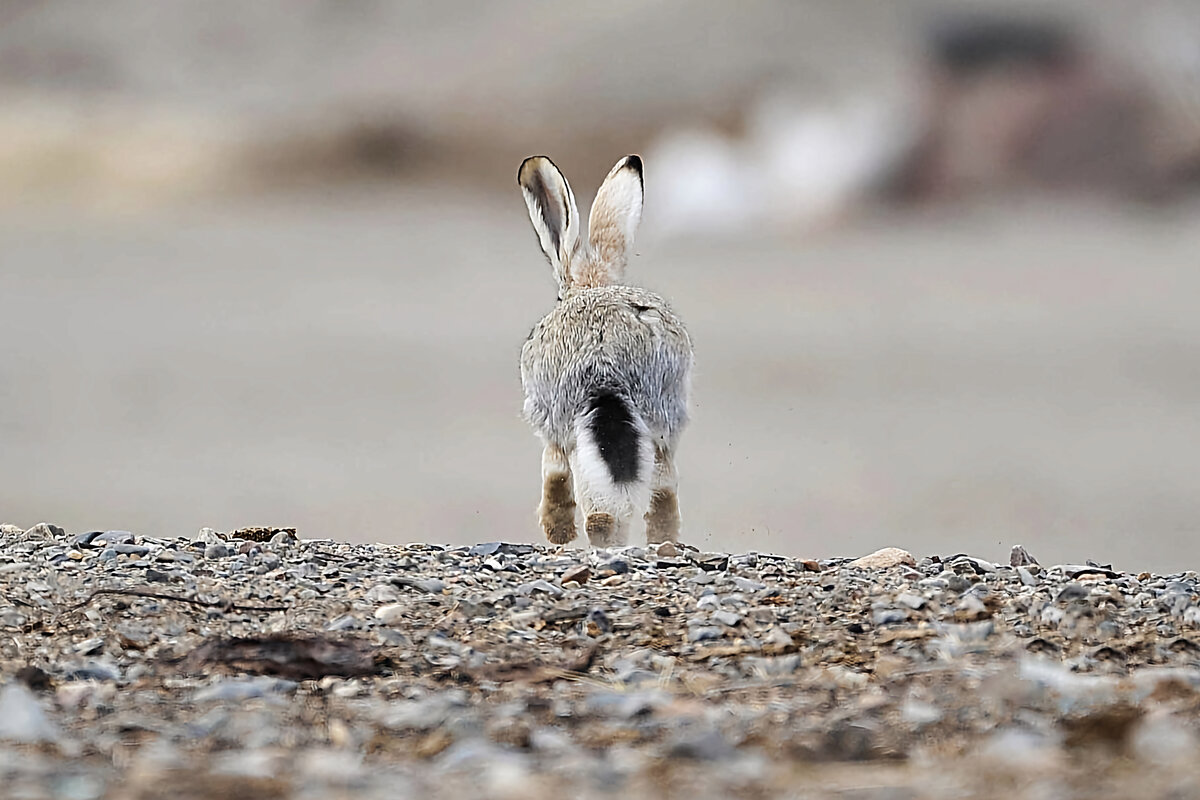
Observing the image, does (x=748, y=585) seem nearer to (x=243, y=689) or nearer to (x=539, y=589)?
(x=539, y=589)

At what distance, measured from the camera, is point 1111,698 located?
3.06 metres

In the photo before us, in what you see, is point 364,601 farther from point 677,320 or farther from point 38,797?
point 677,320

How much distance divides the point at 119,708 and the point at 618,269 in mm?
5602

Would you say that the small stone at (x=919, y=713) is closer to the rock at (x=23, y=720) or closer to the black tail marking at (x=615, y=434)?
the rock at (x=23, y=720)

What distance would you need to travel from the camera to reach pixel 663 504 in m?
7.71

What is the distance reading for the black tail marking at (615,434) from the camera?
685 centimetres

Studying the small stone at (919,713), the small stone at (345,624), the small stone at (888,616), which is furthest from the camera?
the small stone at (888,616)

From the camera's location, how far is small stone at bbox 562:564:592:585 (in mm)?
5012

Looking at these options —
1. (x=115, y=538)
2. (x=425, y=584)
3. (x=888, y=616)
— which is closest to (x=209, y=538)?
(x=115, y=538)

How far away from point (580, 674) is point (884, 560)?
260 centimetres

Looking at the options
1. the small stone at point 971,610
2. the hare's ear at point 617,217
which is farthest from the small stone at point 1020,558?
the hare's ear at point 617,217

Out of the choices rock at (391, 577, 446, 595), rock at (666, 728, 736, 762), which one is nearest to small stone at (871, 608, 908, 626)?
rock at (391, 577, 446, 595)

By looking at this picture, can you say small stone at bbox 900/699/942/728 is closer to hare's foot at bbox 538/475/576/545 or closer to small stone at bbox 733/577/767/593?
small stone at bbox 733/577/767/593

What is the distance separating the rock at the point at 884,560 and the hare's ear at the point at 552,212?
3.10 m
